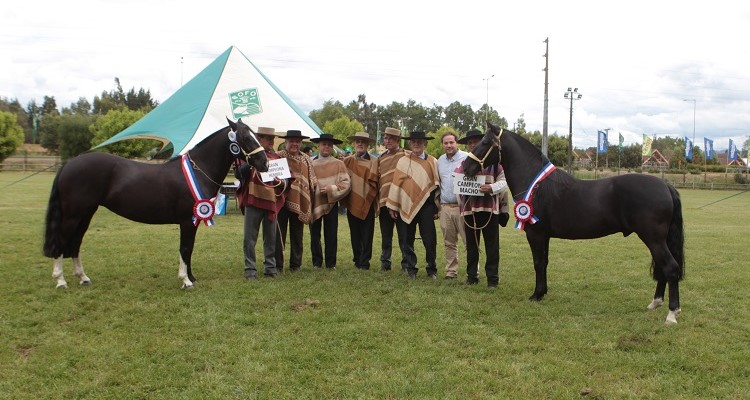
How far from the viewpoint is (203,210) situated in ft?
20.8

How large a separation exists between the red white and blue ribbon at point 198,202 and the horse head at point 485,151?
10.3 feet

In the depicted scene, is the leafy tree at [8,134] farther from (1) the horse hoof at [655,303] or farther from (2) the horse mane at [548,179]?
(1) the horse hoof at [655,303]

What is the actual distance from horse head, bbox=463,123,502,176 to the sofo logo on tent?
8.63m

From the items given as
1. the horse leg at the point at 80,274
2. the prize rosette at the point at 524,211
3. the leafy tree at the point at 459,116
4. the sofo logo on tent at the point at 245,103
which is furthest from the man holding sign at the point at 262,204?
the leafy tree at the point at 459,116

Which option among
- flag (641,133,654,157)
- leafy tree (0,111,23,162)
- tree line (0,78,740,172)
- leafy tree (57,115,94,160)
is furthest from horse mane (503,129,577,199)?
leafy tree (57,115,94,160)

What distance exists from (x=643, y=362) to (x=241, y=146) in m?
4.79

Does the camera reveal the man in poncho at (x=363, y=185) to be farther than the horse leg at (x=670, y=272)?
Yes

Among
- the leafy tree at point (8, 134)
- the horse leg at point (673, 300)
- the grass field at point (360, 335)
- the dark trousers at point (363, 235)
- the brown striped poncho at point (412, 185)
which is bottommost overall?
the grass field at point (360, 335)

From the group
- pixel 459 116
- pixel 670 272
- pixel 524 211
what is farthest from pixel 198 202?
pixel 459 116

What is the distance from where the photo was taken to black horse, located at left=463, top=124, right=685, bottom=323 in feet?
17.4

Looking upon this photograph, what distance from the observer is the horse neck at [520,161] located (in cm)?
605

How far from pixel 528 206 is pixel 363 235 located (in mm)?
2505

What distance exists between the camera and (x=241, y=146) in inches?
251

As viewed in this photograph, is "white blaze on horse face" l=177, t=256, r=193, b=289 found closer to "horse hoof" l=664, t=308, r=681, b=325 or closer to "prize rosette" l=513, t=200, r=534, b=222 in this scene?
"prize rosette" l=513, t=200, r=534, b=222
